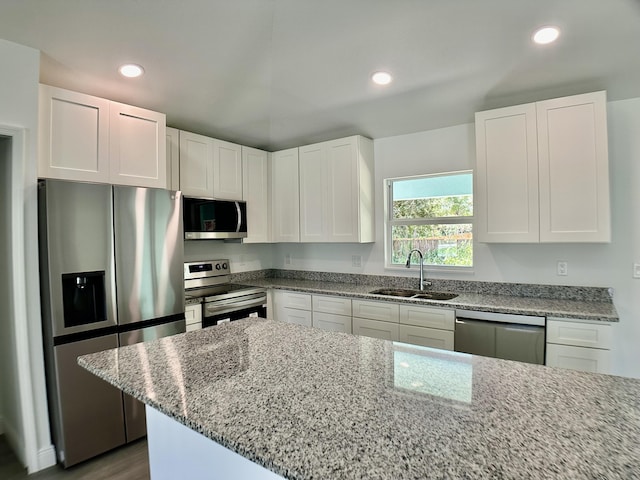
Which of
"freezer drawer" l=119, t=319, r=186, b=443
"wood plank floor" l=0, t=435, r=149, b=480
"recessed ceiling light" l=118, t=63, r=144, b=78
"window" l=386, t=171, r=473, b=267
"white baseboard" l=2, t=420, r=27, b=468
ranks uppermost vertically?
"recessed ceiling light" l=118, t=63, r=144, b=78

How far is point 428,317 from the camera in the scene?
2.89m

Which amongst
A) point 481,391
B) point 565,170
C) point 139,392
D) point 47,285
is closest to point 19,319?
point 47,285

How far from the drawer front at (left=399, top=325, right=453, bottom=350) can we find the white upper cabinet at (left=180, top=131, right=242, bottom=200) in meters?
2.17

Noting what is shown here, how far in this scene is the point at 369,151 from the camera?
3.76m

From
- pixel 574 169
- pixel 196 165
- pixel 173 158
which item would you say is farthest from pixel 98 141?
pixel 574 169

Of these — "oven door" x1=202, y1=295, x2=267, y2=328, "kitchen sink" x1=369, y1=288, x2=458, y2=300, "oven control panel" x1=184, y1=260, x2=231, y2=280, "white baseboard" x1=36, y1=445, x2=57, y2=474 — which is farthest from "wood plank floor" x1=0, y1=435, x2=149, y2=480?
"kitchen sink" x1=369, y1=288, x2=458, y2=300

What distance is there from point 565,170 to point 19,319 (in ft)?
11.9

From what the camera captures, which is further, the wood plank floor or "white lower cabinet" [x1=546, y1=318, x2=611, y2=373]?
"white lower cabinet" [x1=546, y1=318, x2=611, y2=373]

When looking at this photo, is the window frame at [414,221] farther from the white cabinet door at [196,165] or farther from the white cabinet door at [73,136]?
the white cabinet door at [73,136]

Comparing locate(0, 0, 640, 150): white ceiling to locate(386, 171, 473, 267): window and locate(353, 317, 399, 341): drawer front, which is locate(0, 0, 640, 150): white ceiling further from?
locate(353, 317, 399, 341): drawer front

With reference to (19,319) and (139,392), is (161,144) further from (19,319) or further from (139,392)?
(139,392)

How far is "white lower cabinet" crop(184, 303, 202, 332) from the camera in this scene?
303cm

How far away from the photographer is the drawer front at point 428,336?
2.81 meters

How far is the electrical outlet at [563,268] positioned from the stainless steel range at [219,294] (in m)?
2.66
